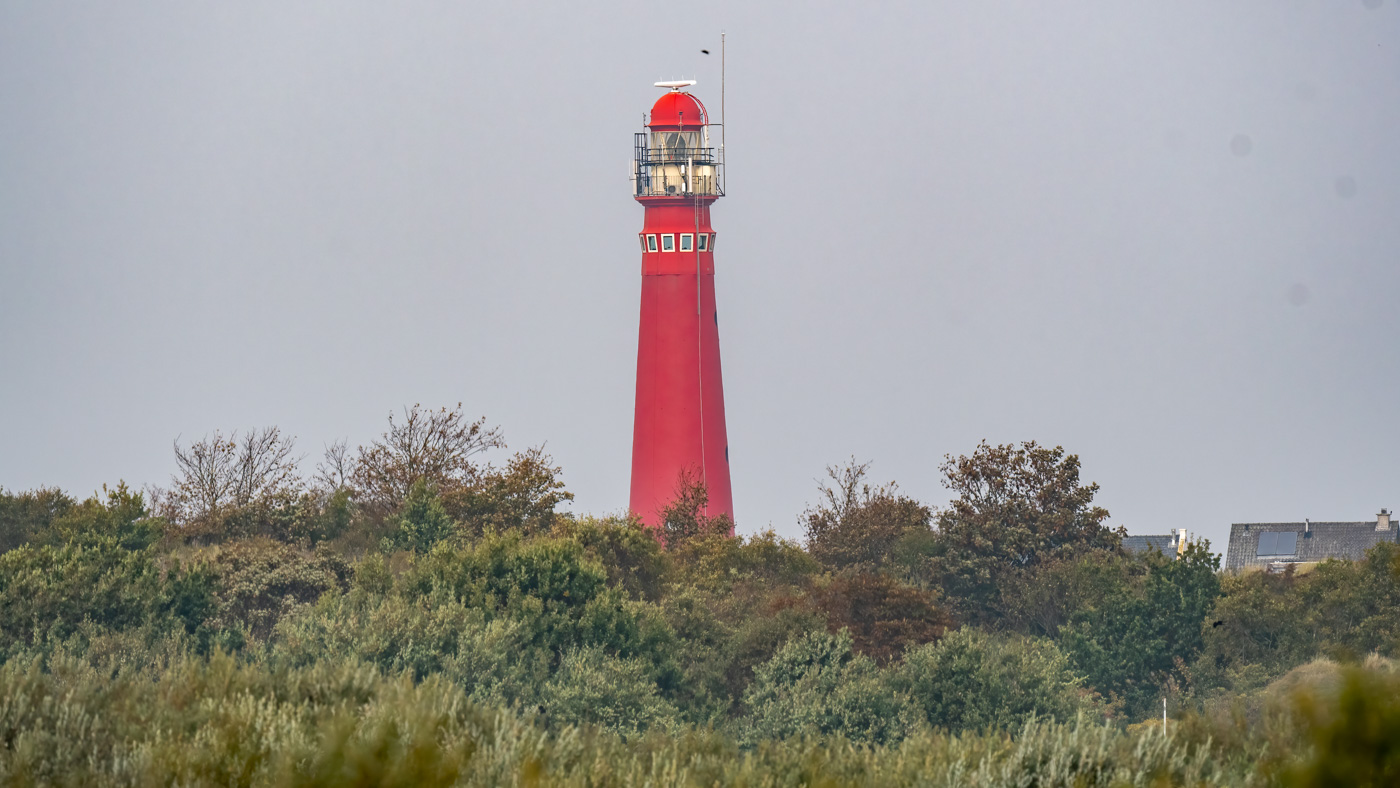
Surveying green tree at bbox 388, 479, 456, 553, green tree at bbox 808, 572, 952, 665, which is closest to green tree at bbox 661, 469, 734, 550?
green tree at bbox 388, 479, 456, 553

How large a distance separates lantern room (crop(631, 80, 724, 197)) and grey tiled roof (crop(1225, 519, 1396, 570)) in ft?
116

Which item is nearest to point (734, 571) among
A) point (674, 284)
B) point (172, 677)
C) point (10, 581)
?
point (674, 284)

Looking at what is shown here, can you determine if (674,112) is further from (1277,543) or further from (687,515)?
(1277,543)

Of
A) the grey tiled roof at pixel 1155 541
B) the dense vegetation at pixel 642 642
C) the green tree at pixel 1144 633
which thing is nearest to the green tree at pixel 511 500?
the dense vegetation at pixel 642 642

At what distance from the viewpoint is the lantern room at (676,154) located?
5284 cm

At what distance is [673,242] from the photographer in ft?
170

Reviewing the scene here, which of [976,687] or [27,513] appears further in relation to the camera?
[27,513]

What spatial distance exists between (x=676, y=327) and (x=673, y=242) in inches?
99.0

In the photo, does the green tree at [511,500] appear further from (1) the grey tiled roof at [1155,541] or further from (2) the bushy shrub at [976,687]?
(1) the grey tiled roof at [1155,541]

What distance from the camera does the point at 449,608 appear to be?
3881 centimetres

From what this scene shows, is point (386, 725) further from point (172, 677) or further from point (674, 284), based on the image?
point (674, 284)

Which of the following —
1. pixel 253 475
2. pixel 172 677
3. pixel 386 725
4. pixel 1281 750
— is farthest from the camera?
pixel 253 475

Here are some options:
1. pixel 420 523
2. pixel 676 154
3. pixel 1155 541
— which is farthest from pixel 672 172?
pixel 1155 541

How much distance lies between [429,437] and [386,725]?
4390 centimetres
